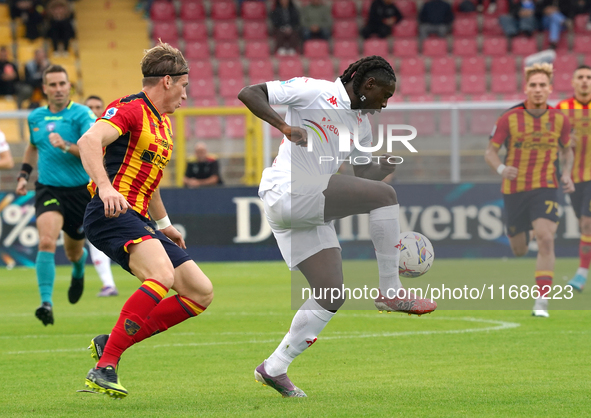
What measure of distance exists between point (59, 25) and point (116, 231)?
18.3m

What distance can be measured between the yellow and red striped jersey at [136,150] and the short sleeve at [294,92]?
689 millimetres

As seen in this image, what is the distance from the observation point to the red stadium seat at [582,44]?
22.6m

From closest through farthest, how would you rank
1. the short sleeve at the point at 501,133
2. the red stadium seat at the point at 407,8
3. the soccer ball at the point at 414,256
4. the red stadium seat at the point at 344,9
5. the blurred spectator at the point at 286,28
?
the soccer ball at the point at 414,256, the short sleeve at the point at 501,133, the blurred spectator at the point at 286,28, the red stadium seat at the point at 407,8, the red stadium seat at the point at 344,9

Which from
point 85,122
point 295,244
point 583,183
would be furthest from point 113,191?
point 583,183

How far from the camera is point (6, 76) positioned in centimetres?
1970

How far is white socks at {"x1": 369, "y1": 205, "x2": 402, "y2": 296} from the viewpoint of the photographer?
5059mm

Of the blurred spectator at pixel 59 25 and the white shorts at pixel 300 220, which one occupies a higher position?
the blurred spectator at pixel 59 25

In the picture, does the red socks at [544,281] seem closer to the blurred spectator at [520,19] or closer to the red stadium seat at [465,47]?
the red stadium seat at [465,47]

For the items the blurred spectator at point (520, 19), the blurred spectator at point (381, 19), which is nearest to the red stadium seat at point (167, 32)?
the blurred spectator at point (381, 19)

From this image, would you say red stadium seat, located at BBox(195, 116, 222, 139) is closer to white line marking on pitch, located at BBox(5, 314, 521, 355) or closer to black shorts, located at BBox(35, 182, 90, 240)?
black shorts, located at BBox(35, 182, 90, 240)

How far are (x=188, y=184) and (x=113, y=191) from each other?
37.0ft

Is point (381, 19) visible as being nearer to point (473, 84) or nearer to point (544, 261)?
point (473, 84)

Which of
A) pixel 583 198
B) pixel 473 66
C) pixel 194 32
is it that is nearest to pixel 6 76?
pixel 194 32

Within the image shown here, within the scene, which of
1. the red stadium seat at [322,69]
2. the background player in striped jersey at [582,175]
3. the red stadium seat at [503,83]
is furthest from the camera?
the red stadium seat at [322,69]
